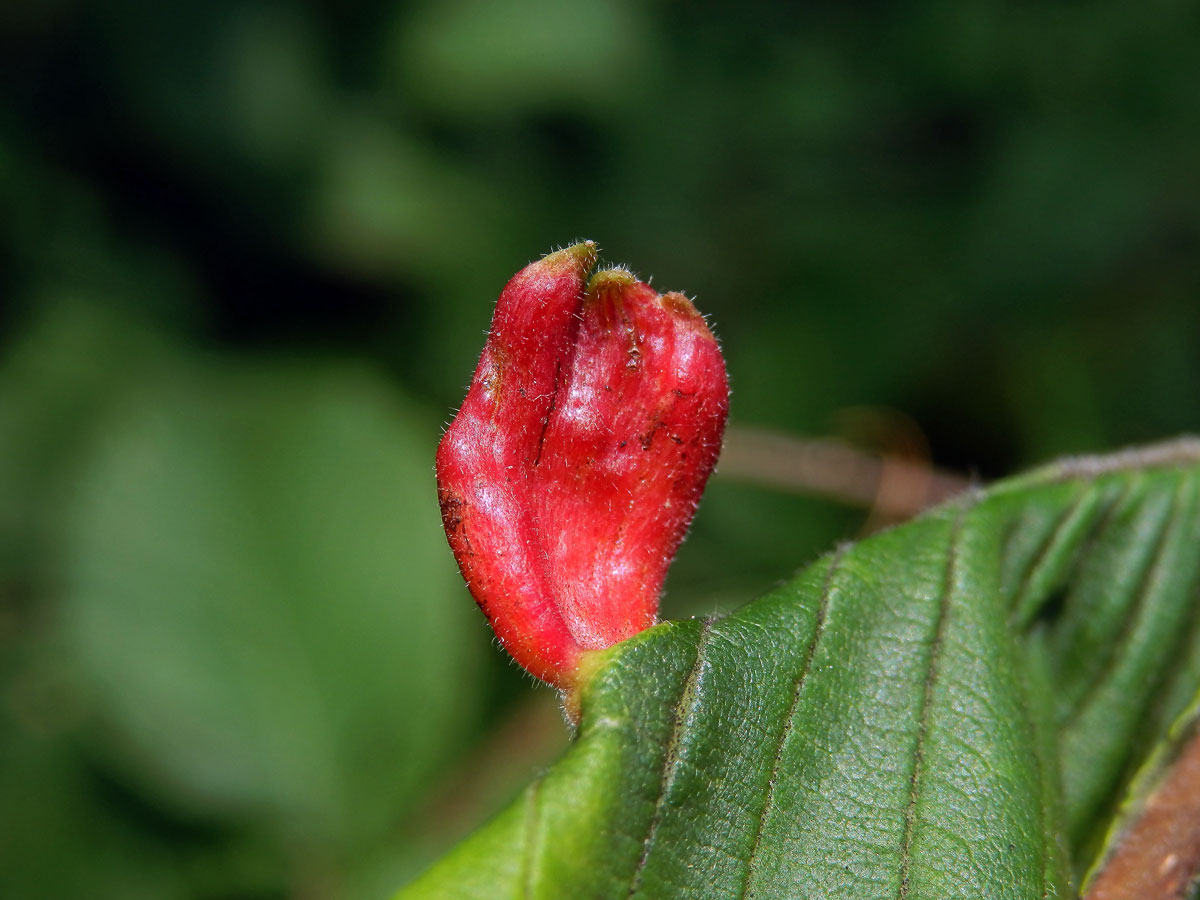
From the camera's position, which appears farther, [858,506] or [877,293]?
[877,293]

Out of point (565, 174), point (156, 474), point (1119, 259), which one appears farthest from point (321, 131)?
point (1119, 259)

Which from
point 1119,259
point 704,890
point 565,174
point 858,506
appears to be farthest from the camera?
point 565,174

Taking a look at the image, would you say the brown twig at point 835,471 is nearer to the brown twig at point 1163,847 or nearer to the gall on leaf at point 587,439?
the brown twig at point 1163,847

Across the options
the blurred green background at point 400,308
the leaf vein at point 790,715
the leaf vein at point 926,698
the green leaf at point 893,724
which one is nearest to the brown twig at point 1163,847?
the green leaf at point 893,724

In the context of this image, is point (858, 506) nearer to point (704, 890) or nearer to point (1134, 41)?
point (1134, 41)

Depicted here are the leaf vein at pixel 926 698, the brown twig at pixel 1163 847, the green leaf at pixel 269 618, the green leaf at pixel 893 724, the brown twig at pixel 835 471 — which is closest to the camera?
the green leaf at pixel 893 724

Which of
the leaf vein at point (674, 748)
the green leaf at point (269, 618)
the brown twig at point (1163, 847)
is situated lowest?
the leaf vein at point (674, 748)
